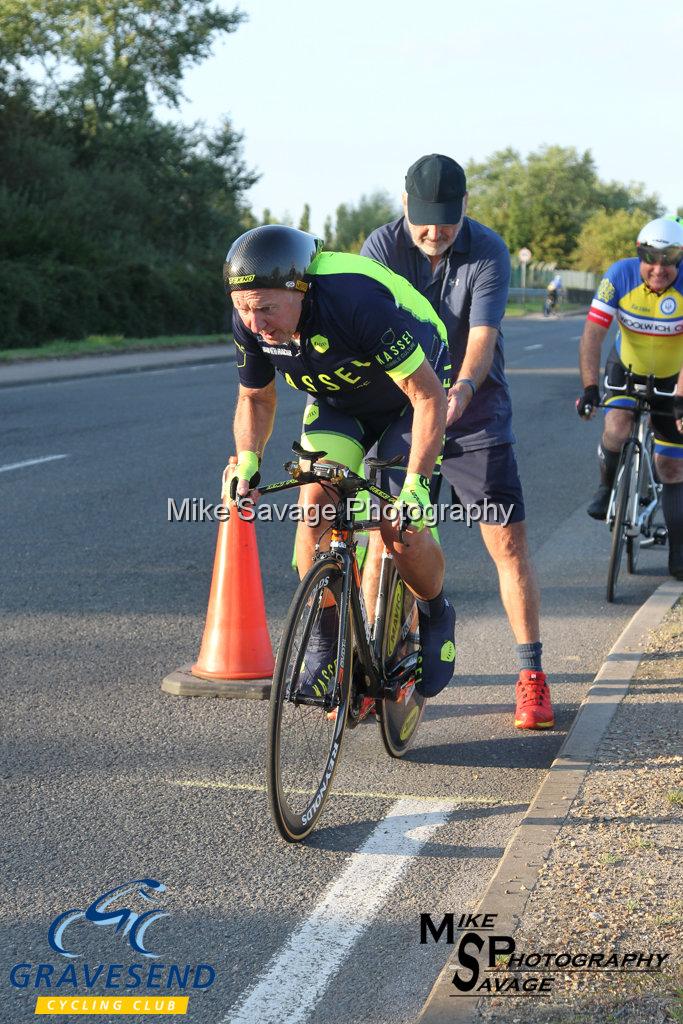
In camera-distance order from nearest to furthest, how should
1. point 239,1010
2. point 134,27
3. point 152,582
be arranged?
1. point 239,1010
2. point 152,582
3. point 134,27

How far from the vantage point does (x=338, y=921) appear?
141 inches

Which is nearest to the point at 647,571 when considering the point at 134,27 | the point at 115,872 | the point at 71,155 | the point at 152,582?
the point at 152,582

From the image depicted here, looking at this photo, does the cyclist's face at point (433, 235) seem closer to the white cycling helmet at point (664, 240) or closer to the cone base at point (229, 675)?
the cone base at point (229, 675)

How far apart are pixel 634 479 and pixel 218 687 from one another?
3138mm

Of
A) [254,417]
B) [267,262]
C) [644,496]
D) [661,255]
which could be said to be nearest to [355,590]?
[254,417]

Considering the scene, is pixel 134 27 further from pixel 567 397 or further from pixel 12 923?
pixel 12 923

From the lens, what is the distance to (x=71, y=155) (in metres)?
39.4

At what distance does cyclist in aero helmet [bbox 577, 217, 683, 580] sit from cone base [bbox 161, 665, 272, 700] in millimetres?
2747

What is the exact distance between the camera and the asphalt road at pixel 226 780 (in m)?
3.40

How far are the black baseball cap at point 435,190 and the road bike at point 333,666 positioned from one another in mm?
993

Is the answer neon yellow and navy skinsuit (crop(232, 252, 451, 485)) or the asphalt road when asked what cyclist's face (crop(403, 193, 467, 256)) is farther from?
the asphalt road

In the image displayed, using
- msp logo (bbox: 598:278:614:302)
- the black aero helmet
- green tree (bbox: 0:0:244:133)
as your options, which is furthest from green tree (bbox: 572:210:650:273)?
the black aero helmet

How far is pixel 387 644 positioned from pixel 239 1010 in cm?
170

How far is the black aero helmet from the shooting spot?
3.85m
